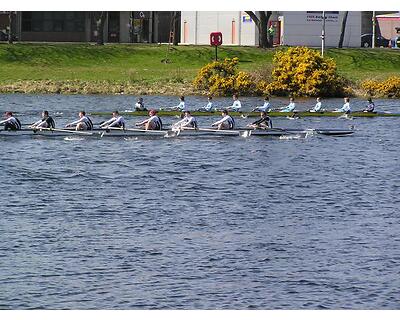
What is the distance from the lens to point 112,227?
35.2m

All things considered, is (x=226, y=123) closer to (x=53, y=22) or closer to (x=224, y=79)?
(x=224, y=79)

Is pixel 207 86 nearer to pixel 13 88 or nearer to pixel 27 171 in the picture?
pixel 13 88

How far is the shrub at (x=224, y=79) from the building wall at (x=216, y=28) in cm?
1676

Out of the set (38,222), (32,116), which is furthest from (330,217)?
(32,116)

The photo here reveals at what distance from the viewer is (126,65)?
284 feet

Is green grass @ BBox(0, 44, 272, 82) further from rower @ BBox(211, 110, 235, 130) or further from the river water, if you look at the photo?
rower @ BBox(211, 110, 235, 130)

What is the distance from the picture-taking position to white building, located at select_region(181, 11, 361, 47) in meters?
95.8

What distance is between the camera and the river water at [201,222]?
87.8 ft

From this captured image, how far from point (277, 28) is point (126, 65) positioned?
692 inches

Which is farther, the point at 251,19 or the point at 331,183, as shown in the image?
the point at 251,19

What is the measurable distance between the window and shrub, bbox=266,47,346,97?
25330mm

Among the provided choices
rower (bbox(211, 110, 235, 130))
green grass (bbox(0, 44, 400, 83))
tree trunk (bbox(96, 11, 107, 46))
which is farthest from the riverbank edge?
rower (bbox(211, 110, 235, 130))

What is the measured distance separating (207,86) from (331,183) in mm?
34841

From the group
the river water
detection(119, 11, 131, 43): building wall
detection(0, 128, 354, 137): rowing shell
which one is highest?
detection(119, 11, 131, 43): building wall
